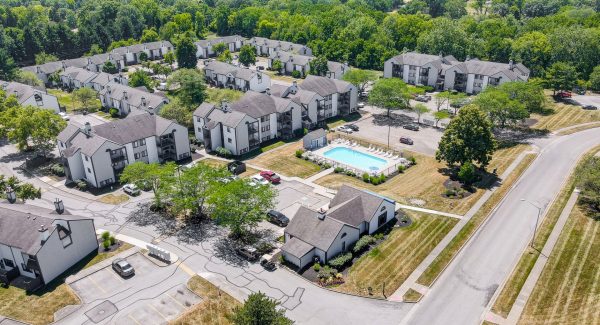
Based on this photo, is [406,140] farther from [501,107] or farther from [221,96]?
[221,96]

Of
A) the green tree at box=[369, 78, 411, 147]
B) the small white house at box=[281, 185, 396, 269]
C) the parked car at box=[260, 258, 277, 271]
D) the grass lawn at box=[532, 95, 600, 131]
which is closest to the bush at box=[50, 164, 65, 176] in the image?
the parked car at box=[260, 258, 277, 271]

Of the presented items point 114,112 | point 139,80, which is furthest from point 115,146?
point 139,80

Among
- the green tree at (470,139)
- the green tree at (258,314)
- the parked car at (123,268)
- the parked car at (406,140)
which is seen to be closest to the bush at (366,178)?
the green tree at (470,139)

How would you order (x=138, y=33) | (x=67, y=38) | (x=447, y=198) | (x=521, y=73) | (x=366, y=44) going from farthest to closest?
(x=138, y=33) → (x=67, y=38) → (x=366, y=44) → (x=521, y=73) → (x=447, y=198)

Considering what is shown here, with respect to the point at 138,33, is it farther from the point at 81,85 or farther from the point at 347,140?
the point at 347,140

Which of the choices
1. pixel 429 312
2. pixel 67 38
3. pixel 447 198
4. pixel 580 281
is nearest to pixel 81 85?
Answer: pixel 67 38

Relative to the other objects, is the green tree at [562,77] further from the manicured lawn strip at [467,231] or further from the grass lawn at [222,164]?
the grass lawn at [222,164]
